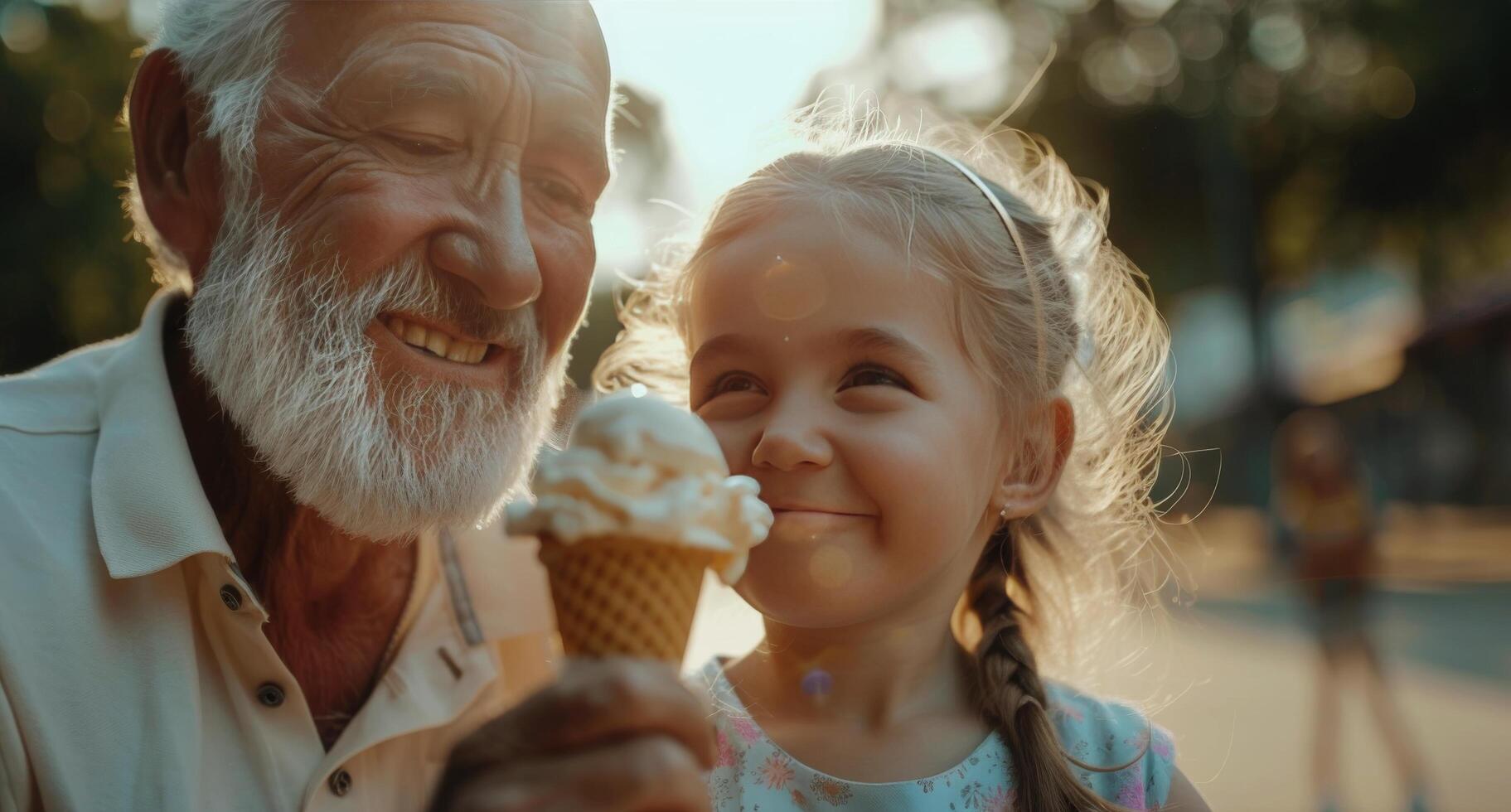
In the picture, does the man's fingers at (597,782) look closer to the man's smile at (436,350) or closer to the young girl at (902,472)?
the young girl at (902,472)

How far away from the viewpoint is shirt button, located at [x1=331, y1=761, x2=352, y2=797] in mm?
2199

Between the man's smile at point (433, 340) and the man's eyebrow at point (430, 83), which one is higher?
the man's eyebrow at point (430, 83)

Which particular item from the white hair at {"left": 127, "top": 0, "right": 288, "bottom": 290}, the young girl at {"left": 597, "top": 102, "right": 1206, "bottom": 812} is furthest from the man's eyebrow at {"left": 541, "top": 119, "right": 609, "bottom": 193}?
the white hair at {"left": 127, "top": 0, "right": 288, "bottom": 290}

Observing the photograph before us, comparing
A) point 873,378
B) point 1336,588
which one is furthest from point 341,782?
point 1336,588

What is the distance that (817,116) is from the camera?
2.95m

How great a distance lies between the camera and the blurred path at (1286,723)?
178 inches

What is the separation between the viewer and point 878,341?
2125 mm

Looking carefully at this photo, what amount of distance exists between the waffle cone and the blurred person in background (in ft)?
18.7

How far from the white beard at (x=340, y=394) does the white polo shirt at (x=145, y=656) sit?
0.18 metres

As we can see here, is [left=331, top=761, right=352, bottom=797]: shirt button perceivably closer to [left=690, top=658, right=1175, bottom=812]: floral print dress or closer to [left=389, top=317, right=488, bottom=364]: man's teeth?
[left=690, top=658, right=1175, bottom=812]: floral print dress

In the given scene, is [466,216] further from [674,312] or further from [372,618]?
[372,618]

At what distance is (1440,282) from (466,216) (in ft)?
80.8

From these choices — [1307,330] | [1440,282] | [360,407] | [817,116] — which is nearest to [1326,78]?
[1440,282]

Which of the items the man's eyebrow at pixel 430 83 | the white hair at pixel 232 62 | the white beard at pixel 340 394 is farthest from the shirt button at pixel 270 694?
the man's eyebrow at pixel 430 83
